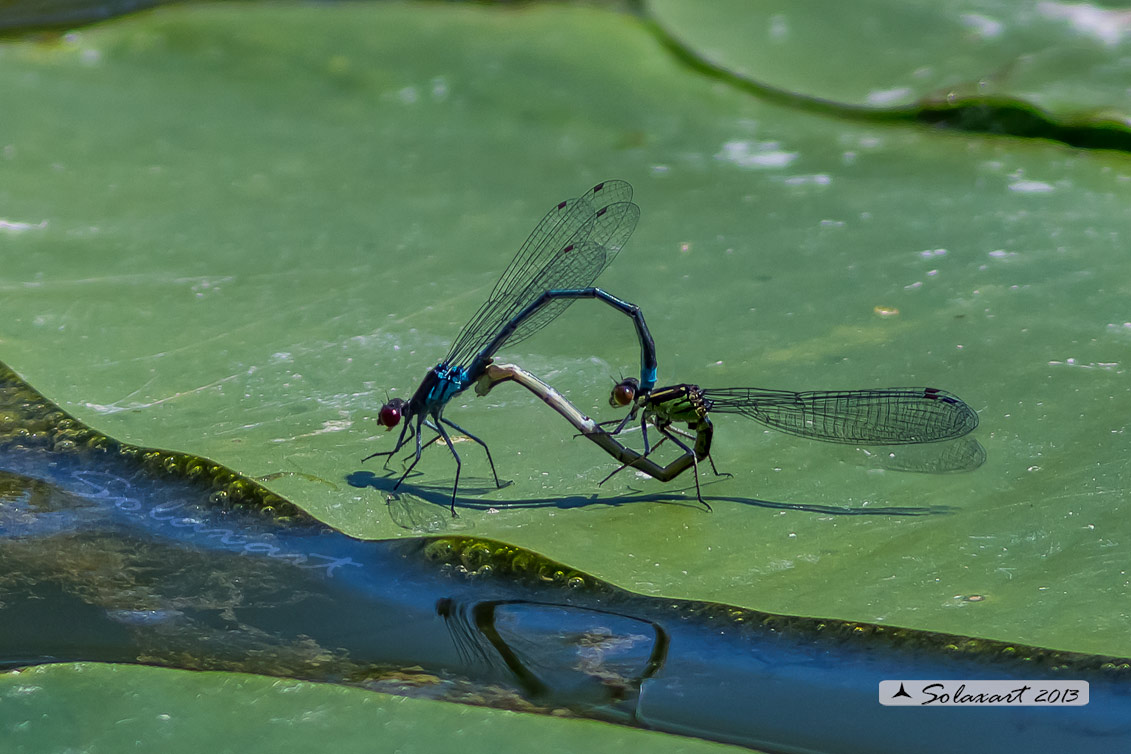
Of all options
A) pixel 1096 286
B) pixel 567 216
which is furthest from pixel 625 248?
pixel 1096 286

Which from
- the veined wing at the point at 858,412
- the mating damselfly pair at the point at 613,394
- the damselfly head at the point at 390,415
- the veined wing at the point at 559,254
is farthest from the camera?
the veined wing at the point at 559,254

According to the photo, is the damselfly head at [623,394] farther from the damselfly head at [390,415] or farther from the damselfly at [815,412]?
the damselfly head at [390,415]

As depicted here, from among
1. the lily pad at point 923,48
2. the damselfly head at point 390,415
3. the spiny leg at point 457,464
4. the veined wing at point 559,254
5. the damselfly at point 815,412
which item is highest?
the lily pad at point 923,48

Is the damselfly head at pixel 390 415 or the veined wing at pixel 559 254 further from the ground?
the veined wing at pixel 559 254

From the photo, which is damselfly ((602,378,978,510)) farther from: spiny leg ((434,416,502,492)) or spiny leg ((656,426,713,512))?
spiny leg ((434,416,502,492))

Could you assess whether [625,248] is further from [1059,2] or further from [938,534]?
[1059,2]

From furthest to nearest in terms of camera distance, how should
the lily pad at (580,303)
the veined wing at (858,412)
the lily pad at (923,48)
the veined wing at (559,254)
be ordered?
the lily pad at (923,48) < the veined wing at (559,254) < the veined wing at (858,412) < the lily pad at (580,303)

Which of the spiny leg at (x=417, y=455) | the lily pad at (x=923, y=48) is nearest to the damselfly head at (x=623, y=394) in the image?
the spiny leg at (x=417, y=455)
